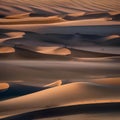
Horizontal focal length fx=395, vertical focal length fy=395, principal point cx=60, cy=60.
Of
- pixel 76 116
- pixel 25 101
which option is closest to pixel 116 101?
pixel 76 116

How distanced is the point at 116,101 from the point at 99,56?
6.72 feet

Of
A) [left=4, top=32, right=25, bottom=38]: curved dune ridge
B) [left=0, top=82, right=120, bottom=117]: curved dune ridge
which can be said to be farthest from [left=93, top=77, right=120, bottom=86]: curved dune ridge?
[left=4, top=32, right=25, bottom=38]: curved dune ridge

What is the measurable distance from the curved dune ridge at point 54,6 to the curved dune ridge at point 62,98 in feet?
19.5

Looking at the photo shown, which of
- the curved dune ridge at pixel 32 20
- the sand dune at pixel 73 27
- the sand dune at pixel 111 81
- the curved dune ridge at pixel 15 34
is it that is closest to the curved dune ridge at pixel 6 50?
the curved dune ridge at pixel 15 34

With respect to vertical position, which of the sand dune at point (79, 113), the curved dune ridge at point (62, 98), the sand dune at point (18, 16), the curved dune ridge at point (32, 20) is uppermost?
the sand dune at point (18, 16)

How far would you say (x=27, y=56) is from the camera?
4.99 metres

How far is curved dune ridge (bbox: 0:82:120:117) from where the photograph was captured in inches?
124

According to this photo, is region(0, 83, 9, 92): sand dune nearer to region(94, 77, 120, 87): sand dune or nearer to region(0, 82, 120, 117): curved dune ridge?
region(0, 82, 120, 117): curved dune ridge

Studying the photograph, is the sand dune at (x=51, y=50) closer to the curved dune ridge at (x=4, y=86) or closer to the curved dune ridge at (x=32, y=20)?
the curved dune ridge at (x=4, y=86)

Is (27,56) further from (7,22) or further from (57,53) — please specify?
(7,22)

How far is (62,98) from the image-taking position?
10.9 ft

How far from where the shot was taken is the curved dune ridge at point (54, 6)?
32.0ft

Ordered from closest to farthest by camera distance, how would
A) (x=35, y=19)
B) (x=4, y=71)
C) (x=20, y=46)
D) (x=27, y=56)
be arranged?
(x=4, y=71), (x=27, y=56), (x=20, y=46), (x=35, y=19)

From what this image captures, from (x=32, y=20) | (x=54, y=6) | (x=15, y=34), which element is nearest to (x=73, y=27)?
(x=32, y=20)
